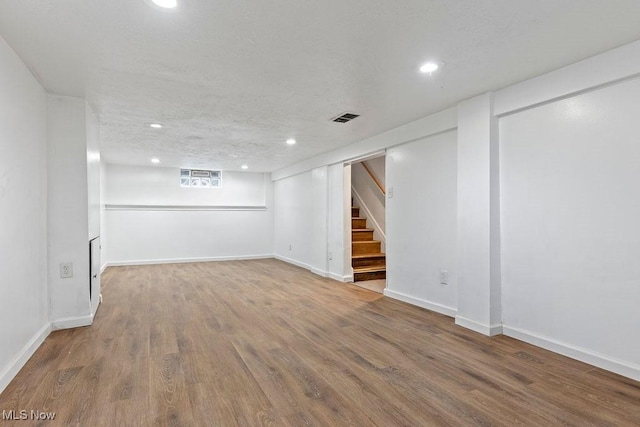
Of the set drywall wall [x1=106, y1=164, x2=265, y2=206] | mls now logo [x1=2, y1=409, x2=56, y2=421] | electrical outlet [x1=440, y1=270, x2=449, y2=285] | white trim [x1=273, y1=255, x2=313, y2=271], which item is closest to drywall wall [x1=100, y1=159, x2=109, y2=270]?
drywall wall [x1=106, y1=164, x2=265, y2=206]

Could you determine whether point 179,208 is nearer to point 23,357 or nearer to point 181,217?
point 181,217

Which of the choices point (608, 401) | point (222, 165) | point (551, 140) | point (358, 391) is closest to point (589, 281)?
point (608, 401)

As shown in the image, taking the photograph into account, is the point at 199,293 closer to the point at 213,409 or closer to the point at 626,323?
the point at 213,409

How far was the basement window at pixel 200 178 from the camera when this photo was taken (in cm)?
785

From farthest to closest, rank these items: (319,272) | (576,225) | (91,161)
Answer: (319,272), (91,161), (576,225)

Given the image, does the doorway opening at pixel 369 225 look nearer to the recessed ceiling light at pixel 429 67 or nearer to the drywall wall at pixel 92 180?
the recessed ceiling light at pixel 429 67

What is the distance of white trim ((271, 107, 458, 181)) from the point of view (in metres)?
3.54

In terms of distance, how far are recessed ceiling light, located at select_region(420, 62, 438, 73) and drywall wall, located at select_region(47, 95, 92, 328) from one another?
3.11 m

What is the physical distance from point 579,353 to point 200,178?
754cm

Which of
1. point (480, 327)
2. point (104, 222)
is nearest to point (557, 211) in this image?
point (480, 327)

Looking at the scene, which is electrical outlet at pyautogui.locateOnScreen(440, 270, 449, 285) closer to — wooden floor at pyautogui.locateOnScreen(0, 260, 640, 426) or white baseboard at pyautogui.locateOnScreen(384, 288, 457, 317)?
white baseboard at pyautogui.locateOnScreen(384, 288, 457, 317)

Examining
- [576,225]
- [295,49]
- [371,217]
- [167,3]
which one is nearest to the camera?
[167,3]

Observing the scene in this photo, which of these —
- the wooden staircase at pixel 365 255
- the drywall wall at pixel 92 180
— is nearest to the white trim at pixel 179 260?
the wooden staircase at pixel 365 255

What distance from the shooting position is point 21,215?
7.95 feet
